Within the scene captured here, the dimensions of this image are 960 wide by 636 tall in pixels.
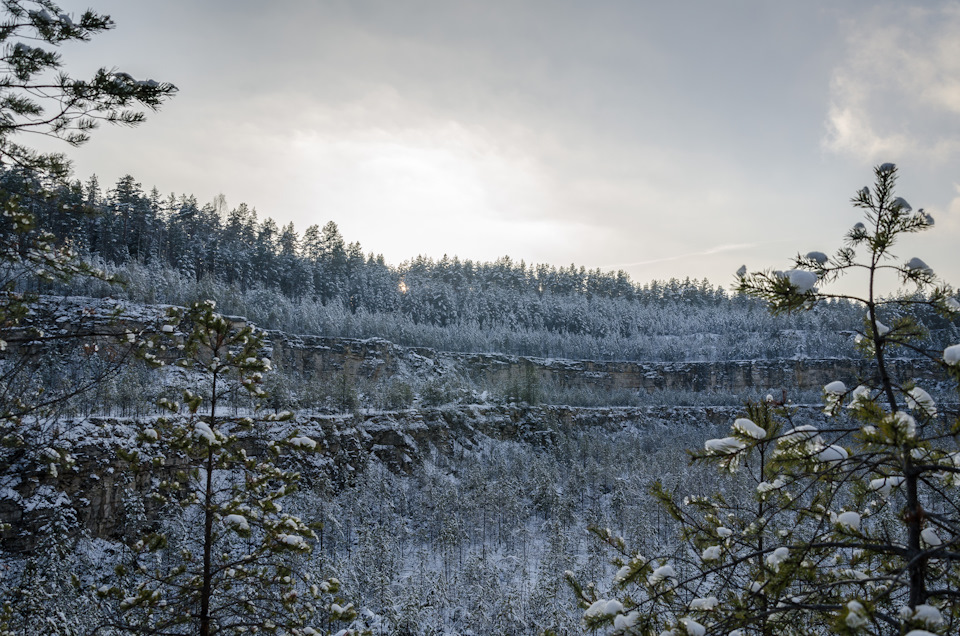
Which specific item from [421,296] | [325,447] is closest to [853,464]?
[325,447]

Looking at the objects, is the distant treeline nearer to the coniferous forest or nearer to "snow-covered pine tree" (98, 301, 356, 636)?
the coniferous forest

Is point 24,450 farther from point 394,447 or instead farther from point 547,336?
point 547,336

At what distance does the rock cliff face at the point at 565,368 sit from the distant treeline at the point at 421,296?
16.2 ft

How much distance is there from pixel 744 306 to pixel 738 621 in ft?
417

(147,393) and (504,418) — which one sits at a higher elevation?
(147,393)

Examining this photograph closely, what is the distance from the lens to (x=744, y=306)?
117 m

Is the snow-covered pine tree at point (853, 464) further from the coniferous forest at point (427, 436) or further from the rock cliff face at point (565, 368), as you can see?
the rock cliff face at point (565, 368)

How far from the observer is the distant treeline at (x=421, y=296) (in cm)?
6406

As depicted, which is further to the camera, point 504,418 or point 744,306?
point 744,306

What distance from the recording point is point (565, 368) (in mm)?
87000

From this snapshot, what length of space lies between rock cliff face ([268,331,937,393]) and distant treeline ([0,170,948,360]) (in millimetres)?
4941

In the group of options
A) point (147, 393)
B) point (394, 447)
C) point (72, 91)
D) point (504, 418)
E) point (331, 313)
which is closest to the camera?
point (72, 91)

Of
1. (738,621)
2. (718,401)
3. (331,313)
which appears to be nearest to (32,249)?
(738,621)

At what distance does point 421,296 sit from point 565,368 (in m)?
28.3
